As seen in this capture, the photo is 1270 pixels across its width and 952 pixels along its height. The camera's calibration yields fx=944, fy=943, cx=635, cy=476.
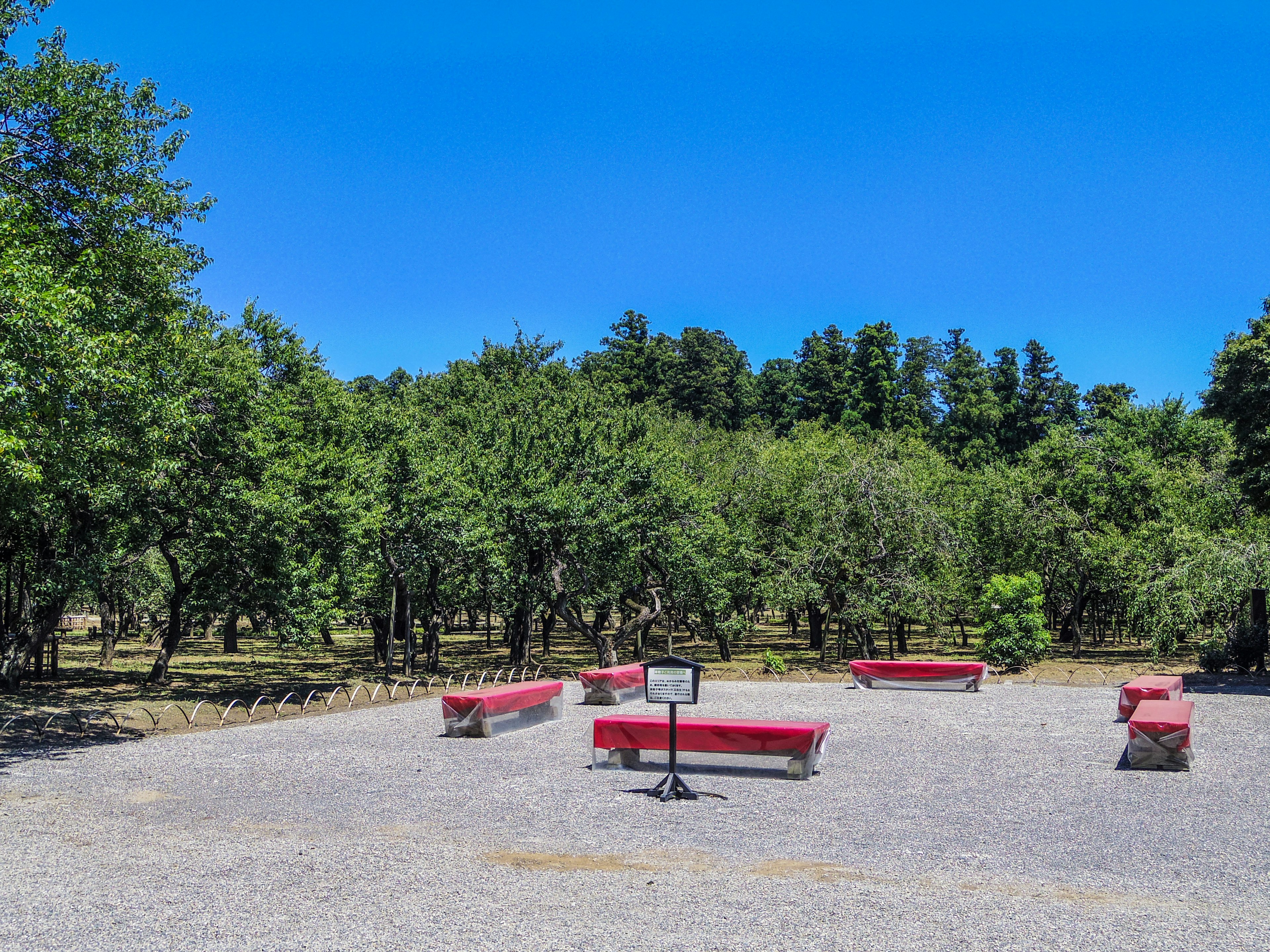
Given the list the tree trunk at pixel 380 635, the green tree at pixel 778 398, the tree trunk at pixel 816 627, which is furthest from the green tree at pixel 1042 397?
the tree trunk at pixel 380 635

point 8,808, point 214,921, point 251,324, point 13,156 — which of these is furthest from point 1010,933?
point 251,324

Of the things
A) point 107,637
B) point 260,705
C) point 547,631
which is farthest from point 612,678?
point 107,637

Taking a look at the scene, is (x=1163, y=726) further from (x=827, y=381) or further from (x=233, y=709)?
(x=827, y=381)

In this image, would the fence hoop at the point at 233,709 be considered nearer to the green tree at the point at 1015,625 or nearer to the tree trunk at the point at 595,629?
the tree trunk at the point at 595,629

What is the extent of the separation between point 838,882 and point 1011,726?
32.8 ft

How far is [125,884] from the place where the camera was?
6953 mm

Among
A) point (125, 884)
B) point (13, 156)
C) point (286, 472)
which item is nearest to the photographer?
point (125, 884)

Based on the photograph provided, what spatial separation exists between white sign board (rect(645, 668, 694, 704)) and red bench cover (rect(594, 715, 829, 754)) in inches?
37.5

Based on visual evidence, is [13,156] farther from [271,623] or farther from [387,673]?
[387,673]

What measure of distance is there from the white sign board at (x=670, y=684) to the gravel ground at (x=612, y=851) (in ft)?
3.60

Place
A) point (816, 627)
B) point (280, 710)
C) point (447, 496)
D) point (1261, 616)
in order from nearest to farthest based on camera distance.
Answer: point (280, 710)
point (1261, 616)
point (447, 496)
point (816, 627)

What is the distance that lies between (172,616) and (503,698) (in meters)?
12.4

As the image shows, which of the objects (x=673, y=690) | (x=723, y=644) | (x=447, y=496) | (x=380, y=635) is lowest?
(x=723, y=644)

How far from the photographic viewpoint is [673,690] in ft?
34.0
